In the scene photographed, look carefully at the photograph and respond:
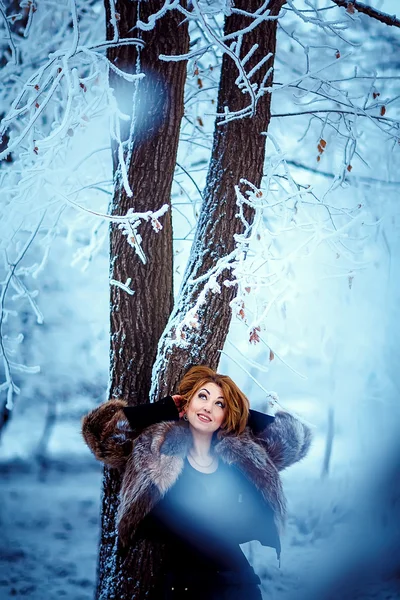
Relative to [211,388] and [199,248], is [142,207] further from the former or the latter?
[211,388]

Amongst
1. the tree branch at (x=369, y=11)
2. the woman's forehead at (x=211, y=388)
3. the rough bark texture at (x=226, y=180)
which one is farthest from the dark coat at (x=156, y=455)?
the tree branch at (x=369, y=11)

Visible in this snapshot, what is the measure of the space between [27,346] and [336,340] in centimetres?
357

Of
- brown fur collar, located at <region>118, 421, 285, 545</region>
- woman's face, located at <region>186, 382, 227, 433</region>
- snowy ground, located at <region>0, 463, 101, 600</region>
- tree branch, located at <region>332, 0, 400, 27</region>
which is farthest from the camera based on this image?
snowy ground, located at <region>0, 463, 101, 600</region>

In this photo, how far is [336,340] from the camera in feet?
20.2

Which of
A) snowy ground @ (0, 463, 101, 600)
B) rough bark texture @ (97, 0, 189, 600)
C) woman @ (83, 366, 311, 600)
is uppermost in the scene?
rough bark texture @ (97, 0, 189, 600)

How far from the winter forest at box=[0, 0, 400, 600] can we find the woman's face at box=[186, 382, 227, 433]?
0.19 meters

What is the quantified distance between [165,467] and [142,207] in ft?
3.59

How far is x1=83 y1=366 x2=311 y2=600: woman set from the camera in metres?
1.98

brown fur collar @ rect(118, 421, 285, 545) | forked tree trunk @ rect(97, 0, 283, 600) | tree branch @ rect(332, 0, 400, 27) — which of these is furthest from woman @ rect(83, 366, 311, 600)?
tree branch @ rect(332, 0, 400, 27)

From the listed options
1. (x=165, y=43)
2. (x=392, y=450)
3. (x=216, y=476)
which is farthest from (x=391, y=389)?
(x=165, y=43)

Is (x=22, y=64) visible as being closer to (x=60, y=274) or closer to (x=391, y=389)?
(x=60, y=274)

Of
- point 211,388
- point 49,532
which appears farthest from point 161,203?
point 49,532

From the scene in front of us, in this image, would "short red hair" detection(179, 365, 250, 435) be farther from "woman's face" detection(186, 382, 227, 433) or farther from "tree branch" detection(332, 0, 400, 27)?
"tree branch" detection(332, 0, 400, 27)

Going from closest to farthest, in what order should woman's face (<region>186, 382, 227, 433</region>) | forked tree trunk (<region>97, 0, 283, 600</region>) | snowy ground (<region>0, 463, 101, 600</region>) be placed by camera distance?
woman's face (<region>186, 382, 227, 433</region>)
forked tree trunk (<region>97, 0, 283, 600</region>)
snowy ground (<region>0, 463, 101, 600</region>)
